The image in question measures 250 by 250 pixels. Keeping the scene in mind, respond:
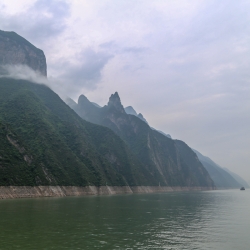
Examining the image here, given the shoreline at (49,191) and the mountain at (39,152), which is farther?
the mountain at (39,152)

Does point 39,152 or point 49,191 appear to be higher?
point 39,152

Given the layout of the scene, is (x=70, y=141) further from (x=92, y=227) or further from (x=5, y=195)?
(x=92, y=227)

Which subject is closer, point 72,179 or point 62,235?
point 62,235

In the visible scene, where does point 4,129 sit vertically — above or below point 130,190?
above

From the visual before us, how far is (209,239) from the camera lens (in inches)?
1442

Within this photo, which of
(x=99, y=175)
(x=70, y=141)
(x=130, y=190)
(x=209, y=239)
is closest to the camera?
(x=209, y=239)

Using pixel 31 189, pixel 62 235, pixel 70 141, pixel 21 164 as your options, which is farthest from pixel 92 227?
pixel 70 141

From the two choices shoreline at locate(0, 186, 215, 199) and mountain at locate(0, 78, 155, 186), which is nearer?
shoreline at locate(0, 186, 215, 199)

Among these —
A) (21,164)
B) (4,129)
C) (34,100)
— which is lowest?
(21,164)

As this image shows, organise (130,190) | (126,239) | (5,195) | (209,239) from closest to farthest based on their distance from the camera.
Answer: (126,239) → (209,239) → (5,195) → (130,190)

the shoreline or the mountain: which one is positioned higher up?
the mountain

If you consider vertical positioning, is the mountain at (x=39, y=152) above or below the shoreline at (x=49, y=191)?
above

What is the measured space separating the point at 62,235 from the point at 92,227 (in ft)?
24.4

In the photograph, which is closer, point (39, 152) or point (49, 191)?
point (49, 191)
